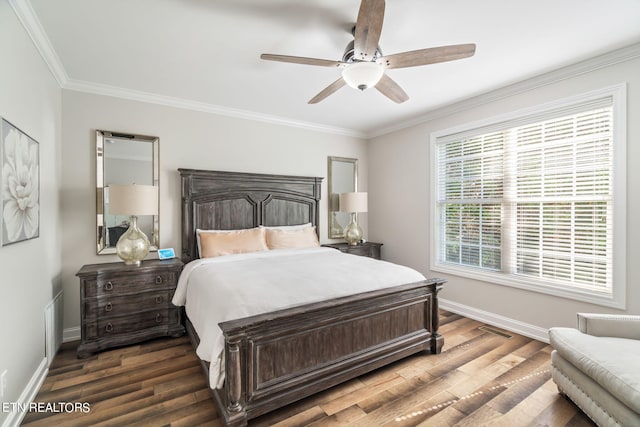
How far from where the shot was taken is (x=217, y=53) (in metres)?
2.46

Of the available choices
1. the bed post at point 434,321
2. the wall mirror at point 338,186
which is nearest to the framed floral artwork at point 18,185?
the bed post at point 434,321

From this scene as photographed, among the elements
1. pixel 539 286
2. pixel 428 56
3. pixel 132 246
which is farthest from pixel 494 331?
pixel 132 246

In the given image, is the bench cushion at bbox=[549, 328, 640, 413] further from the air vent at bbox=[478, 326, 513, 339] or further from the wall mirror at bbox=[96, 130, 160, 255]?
the wall mirror at bbox=[96, 130, 160, 255]

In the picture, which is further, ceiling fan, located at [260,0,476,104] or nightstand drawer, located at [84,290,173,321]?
nightstand drawer, located at [84,290,173,321]

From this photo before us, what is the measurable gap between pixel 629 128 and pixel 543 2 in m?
1.42

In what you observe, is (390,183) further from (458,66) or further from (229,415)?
(229,415)

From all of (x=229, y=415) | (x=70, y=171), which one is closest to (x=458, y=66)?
(x=229, y=415)

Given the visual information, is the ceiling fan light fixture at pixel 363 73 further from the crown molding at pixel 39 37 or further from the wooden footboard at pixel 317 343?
the crown molding at pixel 39 37

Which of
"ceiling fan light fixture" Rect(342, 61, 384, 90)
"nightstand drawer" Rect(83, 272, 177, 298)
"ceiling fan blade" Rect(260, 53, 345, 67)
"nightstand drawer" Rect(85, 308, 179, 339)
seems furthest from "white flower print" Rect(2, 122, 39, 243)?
"ceiling fan light fixture" Rect(342, 61, 384, 90)

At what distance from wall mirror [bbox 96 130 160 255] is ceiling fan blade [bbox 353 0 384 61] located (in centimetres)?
263

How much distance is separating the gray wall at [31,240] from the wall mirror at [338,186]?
10.9ft

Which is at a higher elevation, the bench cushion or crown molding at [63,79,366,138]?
crown molding at [63,79,366,138]

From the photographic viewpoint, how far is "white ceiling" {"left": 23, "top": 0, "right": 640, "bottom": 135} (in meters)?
1.92

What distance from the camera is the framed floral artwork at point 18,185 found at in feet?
5.42
